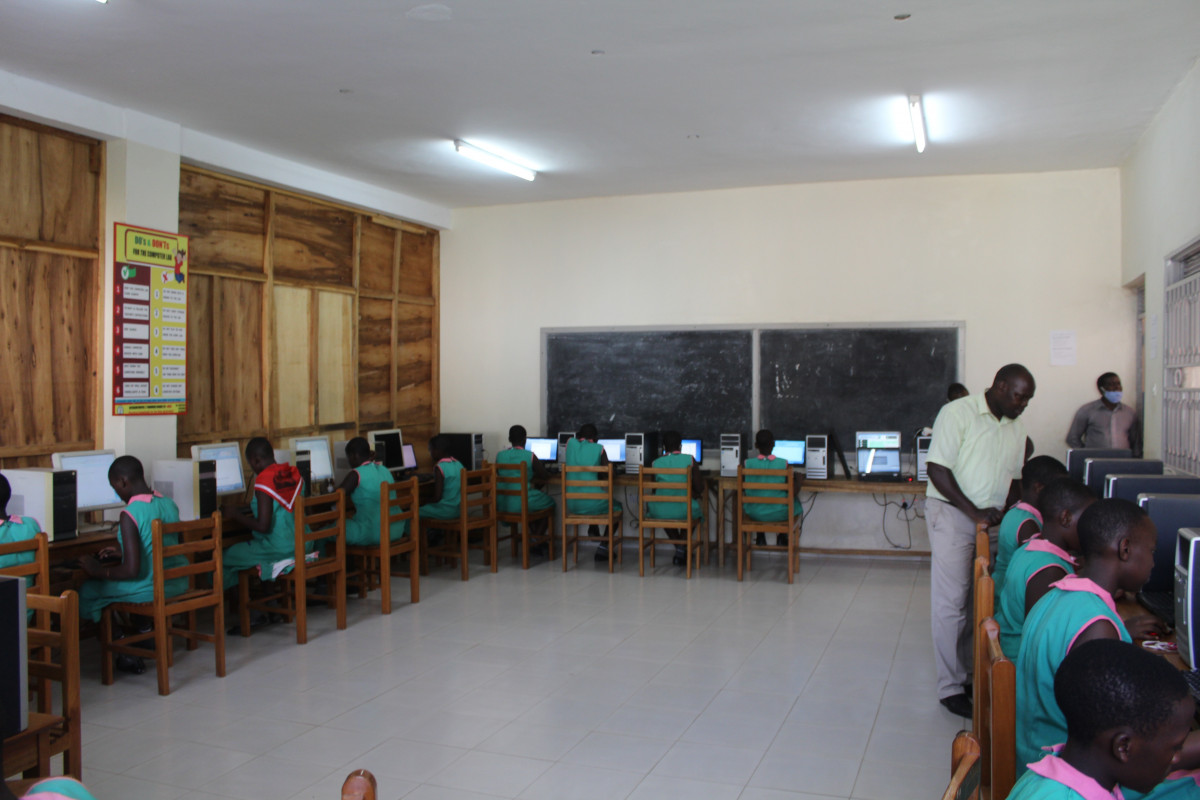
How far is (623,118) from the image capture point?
4.94 m

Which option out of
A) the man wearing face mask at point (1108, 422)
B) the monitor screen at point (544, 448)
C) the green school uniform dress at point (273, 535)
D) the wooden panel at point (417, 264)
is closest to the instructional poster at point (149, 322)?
the green school uniform dress at point (273, 535)

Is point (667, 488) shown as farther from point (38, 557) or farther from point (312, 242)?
point (38, 557)

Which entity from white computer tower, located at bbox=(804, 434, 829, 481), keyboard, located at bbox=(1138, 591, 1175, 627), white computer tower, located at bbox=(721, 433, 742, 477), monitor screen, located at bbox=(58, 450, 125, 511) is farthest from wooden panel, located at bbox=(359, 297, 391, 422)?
keyboard, located at bbox=(1138, 591, 1175, 627)

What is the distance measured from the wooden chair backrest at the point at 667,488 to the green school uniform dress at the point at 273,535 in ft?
7.68

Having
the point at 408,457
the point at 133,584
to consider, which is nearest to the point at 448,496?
the point at 408,457

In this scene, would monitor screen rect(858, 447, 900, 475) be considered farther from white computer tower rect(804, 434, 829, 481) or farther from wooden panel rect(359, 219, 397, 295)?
wooden panel rect(359, 219, 397, 295)

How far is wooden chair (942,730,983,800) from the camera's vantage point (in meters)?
1.22

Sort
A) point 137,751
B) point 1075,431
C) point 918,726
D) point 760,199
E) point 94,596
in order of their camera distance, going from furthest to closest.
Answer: point 760,199 < point 1075,431 < point 94,596 < point 918,726 < point 137,751

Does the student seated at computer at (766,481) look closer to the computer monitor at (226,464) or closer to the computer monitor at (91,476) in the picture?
the computer monitor at (226,464)

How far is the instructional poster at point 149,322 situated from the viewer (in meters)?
4.71

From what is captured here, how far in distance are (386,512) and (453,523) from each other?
108 cm

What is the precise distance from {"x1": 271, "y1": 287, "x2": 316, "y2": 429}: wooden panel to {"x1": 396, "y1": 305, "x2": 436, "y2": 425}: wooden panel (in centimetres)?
103

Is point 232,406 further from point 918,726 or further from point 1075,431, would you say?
point 1075,431

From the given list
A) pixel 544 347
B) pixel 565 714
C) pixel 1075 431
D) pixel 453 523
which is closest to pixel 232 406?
pixel 453 523
